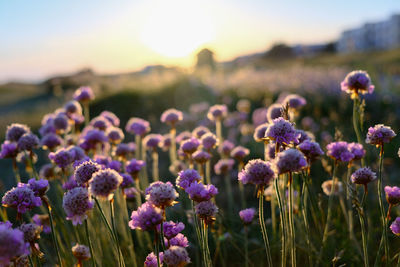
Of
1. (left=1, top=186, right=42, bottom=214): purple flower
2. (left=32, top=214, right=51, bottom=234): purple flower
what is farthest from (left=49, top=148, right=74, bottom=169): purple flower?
(left=32, top=214, right=51, bottom=234): purple flower

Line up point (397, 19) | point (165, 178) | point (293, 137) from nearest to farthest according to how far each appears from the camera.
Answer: point (293, 137)
point (165, 178)
point (397, 19)

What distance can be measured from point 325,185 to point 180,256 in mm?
1916

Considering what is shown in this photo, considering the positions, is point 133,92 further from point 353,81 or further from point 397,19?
point 397,19

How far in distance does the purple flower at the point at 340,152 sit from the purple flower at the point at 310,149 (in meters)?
0.15

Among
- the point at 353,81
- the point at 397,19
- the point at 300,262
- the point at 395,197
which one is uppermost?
the point at 397,19

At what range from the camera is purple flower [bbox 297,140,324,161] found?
6.82ft

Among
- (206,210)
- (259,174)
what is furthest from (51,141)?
(259,174)

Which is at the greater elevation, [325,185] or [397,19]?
[397,19]

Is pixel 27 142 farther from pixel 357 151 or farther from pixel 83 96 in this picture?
pixel 357 151

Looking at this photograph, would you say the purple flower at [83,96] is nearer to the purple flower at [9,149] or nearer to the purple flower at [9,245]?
the purple flower at [9,149]

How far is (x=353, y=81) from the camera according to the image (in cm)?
260

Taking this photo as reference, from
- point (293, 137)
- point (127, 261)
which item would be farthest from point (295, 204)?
point (127, 261)

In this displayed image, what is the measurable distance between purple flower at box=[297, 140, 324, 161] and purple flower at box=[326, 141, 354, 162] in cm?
15

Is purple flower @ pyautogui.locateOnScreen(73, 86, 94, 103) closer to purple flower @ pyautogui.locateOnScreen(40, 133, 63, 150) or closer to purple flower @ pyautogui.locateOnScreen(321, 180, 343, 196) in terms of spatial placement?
purple flower @ pyautogui.locateOnScreen(40, 133, 63, 150)
